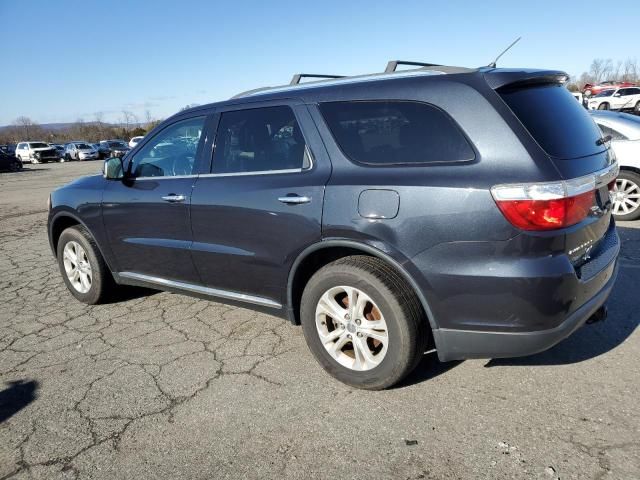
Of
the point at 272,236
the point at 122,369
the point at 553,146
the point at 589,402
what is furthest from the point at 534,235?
the point at 122,369

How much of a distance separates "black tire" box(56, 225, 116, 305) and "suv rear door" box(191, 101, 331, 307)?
1389mm

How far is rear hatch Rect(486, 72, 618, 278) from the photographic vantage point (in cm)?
247

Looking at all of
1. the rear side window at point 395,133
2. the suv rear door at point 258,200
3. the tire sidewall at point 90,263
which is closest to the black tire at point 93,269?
the tire sidewall at point 90,263

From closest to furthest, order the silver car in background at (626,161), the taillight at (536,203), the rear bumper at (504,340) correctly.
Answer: the taillight at (536,203) → the rear bumper at (504,340) → the silver car in background at (626,161)

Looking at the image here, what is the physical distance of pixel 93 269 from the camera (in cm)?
455

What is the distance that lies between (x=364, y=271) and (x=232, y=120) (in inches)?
Answer: 62.1

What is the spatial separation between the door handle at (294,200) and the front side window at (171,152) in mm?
1045

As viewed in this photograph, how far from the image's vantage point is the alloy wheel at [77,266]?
467 cm

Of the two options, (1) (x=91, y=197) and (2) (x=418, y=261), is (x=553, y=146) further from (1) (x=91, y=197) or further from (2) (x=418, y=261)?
(1) (x=91, y=197)

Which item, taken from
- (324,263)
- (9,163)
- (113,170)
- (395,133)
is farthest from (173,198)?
(9,163)

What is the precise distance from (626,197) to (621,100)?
29708 millimetres

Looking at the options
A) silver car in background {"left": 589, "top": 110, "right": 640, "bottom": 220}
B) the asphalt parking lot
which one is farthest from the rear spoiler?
silver car in background {"left": 589, "top": 110, "right": 640, "bottom": 220}

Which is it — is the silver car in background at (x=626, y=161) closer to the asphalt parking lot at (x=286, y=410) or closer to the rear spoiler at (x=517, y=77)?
the asphalt parking lot at (x=286, y=410)

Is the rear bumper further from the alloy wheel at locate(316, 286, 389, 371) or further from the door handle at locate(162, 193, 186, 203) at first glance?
the door handle at locate(162, 193, 186, 203)
